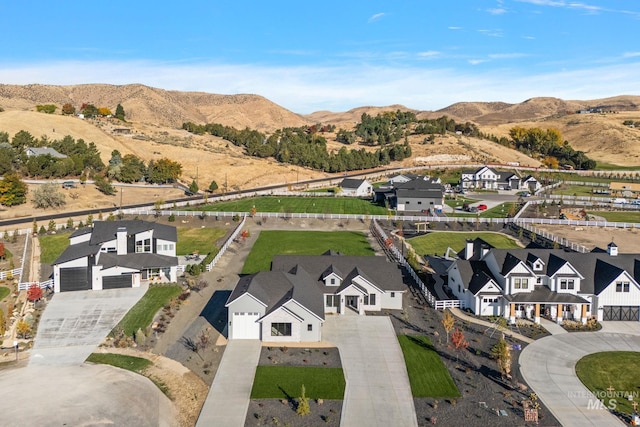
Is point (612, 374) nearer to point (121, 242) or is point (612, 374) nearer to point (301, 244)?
point (301, 244)

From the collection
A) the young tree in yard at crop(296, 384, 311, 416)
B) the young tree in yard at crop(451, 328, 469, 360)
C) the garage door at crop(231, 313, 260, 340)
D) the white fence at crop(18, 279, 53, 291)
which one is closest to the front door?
the garage door at crop(231, 313, 260, 340)

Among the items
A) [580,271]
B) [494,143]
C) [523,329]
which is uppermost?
[494,143]

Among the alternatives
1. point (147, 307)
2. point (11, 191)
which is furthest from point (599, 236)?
point (11, 191)

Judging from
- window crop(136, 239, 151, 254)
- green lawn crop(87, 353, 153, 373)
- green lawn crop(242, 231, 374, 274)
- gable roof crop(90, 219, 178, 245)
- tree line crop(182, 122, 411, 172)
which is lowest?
green lawn crop(87, 353, 153, 373)

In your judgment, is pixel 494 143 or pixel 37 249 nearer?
pixel 37 249

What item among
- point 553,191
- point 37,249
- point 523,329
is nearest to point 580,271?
point 523,329

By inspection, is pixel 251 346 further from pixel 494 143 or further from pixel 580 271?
pixel 494 143

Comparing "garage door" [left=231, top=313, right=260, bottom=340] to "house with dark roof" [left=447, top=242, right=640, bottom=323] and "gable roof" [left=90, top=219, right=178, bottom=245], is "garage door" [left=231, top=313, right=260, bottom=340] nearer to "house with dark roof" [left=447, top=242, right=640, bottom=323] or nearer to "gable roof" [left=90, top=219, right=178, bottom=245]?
"house with dark roof" [left=447, top=242, right=640, bottom=323]
